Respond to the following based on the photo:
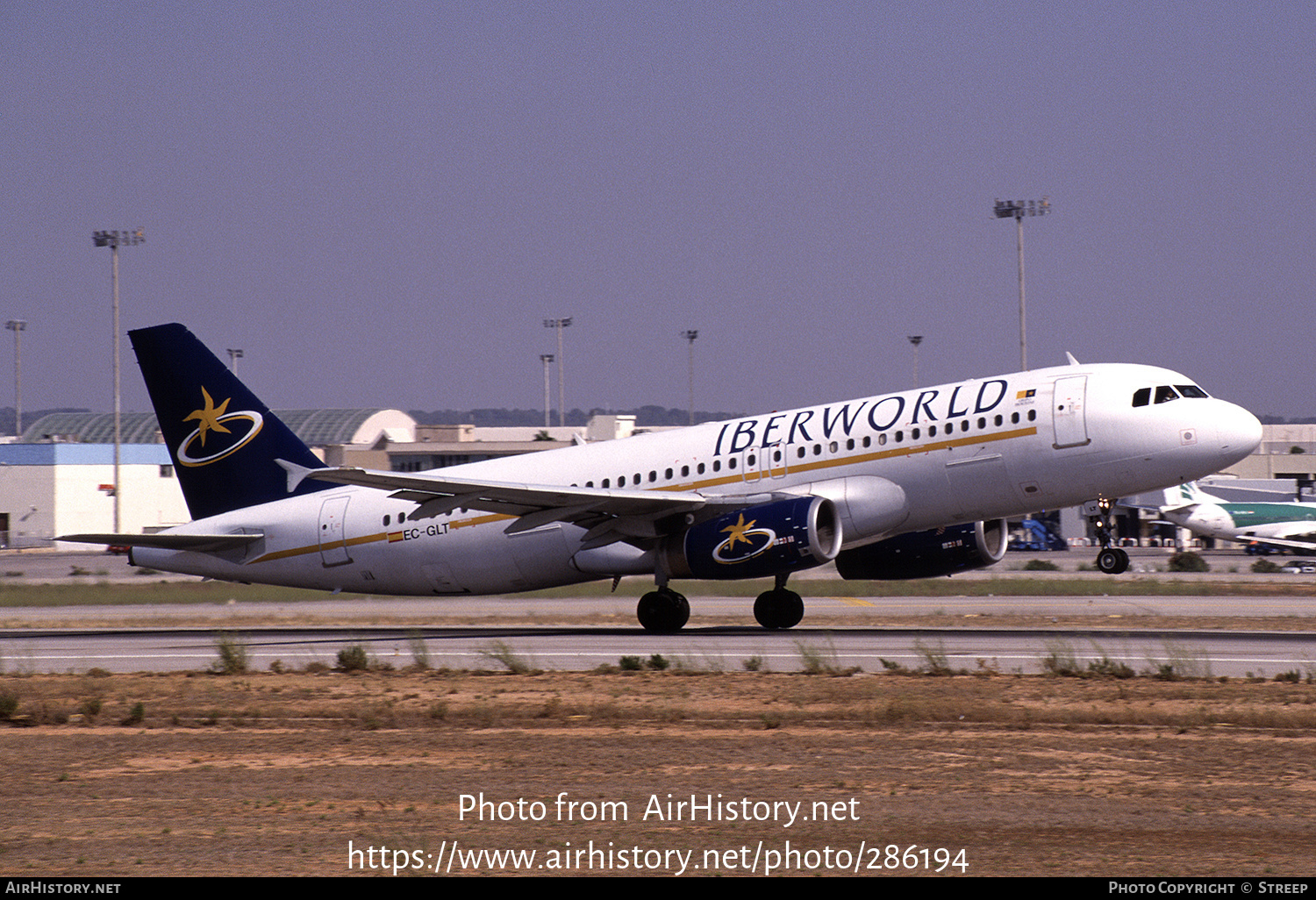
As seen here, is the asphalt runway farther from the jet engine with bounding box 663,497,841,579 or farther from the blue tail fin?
the blue tail fin

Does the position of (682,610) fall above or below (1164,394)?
below

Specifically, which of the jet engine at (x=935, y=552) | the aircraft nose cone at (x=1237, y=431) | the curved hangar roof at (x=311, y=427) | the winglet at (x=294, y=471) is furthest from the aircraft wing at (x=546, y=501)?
the curved hangar roof at (x=311, y=427)

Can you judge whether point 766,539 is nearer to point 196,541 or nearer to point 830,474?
point 830,474

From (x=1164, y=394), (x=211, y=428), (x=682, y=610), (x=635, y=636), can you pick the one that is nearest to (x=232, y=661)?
(x=635, y=636)

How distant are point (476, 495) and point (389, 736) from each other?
10.5 metres

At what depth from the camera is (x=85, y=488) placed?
102 metres

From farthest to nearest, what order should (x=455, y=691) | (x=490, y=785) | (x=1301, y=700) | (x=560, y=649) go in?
(x=560, y=649)
(x=455, y=691)
(x=1301, y=700)
(x=490, y=785)

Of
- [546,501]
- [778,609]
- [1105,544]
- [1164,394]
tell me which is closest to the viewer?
[1164,394]

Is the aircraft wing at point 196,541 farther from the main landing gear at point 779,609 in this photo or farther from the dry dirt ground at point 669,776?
the main landing gear at point 779,609

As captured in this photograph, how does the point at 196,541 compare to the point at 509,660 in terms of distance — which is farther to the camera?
the point at 196,541

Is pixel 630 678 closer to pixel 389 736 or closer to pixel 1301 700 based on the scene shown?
pixel 389 736

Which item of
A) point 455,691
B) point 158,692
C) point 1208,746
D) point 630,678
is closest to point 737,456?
point 630,678

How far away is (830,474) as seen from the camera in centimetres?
2706

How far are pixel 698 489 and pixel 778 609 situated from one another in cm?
329
